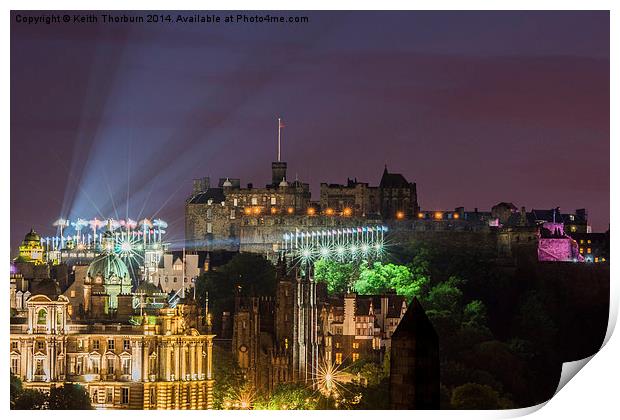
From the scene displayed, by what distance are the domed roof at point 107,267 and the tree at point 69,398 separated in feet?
11.1

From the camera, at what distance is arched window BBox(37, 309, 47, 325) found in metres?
25.1

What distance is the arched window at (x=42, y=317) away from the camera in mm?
25062

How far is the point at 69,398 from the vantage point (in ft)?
78.9

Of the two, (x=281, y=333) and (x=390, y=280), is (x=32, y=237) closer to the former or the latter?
(x=281, y=333)

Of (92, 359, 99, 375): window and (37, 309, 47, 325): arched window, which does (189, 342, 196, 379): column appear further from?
(37, 309, 47, 325): arched window

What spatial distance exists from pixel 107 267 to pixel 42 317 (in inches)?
123

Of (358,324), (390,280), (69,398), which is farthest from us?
(390,280)

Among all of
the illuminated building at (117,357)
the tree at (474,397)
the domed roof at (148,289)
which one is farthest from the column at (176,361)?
the tree at (474,397)

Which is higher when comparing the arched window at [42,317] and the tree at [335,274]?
the tree at [335,274]

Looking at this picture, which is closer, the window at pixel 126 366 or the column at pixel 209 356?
the window at pixel 126 366

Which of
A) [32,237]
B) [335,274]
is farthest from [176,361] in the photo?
→ [335,274]

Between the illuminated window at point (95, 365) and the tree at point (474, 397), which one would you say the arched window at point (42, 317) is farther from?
the tree at point (474, 397)

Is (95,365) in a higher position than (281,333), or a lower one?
lower
